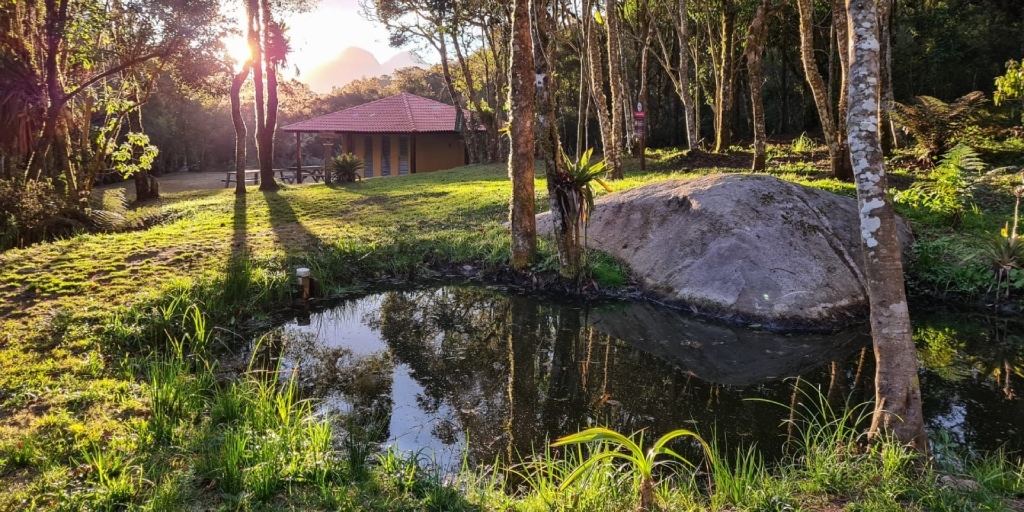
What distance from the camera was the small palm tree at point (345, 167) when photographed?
20.4 metres

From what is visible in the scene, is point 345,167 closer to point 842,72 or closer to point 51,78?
point 51,78

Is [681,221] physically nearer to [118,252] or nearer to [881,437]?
[881,437]

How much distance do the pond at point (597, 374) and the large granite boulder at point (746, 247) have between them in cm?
42

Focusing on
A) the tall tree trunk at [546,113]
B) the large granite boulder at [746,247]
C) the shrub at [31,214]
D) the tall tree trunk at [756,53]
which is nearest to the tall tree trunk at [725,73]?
the tall tree trunk at [756,53]

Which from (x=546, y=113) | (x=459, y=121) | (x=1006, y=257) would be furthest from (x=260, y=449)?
(x=459, y=121)

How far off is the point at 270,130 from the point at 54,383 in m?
14.4

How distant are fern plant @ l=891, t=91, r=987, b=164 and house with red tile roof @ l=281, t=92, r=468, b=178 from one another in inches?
731

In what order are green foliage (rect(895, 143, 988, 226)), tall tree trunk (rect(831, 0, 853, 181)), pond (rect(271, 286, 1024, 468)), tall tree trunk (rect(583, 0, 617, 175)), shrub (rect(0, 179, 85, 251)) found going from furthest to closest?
tall tree trunk (rect(583, 0, 617, 175)) → shrub (rect(0, 179, 85, 251)) → tall tree trunk (rect(831, 0, 853, 181)) → green foliage (rect(895, 143, 988, 226)) → pond (rect(271, 286, 1024, 468))

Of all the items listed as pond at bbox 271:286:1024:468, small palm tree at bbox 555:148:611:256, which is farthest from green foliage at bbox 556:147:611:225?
pond at bbox 271:286:1024:468

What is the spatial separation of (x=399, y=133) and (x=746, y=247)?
69.7 ft

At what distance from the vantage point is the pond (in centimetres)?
448

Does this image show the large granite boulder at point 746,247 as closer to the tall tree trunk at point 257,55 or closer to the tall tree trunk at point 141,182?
the tall tree trunk at point 257,55

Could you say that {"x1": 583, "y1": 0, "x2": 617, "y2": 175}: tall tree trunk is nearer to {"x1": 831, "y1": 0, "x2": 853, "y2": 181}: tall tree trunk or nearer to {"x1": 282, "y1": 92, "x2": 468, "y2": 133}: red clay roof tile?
{"x1": 831, "y1": 0, "x2": 853, "y2": 181}: tall tree trunk

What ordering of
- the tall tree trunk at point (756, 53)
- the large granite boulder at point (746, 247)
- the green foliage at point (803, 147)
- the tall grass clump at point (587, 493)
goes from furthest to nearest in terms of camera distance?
the green foliage at point (803, 147) → the tall tree trunk at point (756, 53) → the large granite boulder at point (746, 247) → the tall grass clump at point (587, 493)
